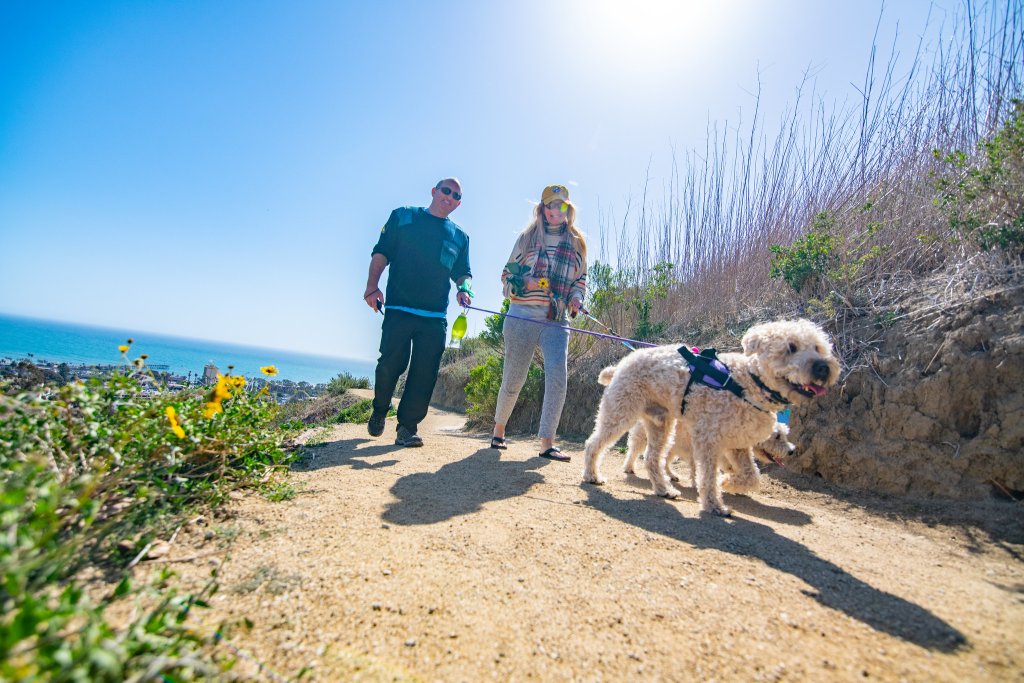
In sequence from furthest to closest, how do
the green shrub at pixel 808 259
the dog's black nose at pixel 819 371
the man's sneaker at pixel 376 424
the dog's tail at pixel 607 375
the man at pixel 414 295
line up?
the man's sneaker at pixel 376 424
the man at pixel 414 295
the green shrub at pixel 808 259
the dog's tail at pixel 607 375
the dog's black nose at pixel 819 371

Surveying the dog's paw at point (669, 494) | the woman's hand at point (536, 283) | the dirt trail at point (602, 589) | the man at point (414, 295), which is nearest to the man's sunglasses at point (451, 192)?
the man at point (414, 295)

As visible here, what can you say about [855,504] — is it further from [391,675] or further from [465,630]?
[391,675]

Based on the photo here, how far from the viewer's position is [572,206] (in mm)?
4785

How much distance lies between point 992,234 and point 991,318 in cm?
90

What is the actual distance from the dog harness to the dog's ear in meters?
0.17

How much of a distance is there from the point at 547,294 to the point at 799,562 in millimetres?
3129

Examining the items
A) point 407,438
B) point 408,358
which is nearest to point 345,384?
point 407,438

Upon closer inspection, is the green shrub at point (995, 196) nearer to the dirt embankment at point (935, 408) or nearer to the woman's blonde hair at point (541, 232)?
the dirt embankment at point (935, 408)

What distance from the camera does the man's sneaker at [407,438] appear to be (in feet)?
15.6

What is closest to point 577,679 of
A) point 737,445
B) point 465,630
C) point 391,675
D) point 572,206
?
point 465,630

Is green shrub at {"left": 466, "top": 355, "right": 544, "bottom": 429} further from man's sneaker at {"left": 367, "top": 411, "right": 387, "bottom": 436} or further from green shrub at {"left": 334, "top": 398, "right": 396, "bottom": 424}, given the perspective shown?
man's sneaker at {"left": 367, "top": 411, "right": 387, "bottom": 436}

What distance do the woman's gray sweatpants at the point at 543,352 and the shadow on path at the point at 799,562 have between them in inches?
57.1

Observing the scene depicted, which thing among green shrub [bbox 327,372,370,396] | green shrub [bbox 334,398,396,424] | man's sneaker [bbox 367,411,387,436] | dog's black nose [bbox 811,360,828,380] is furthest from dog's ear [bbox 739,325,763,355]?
green shrub [bbox 327,372,370,396]

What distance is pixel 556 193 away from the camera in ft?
15.4
